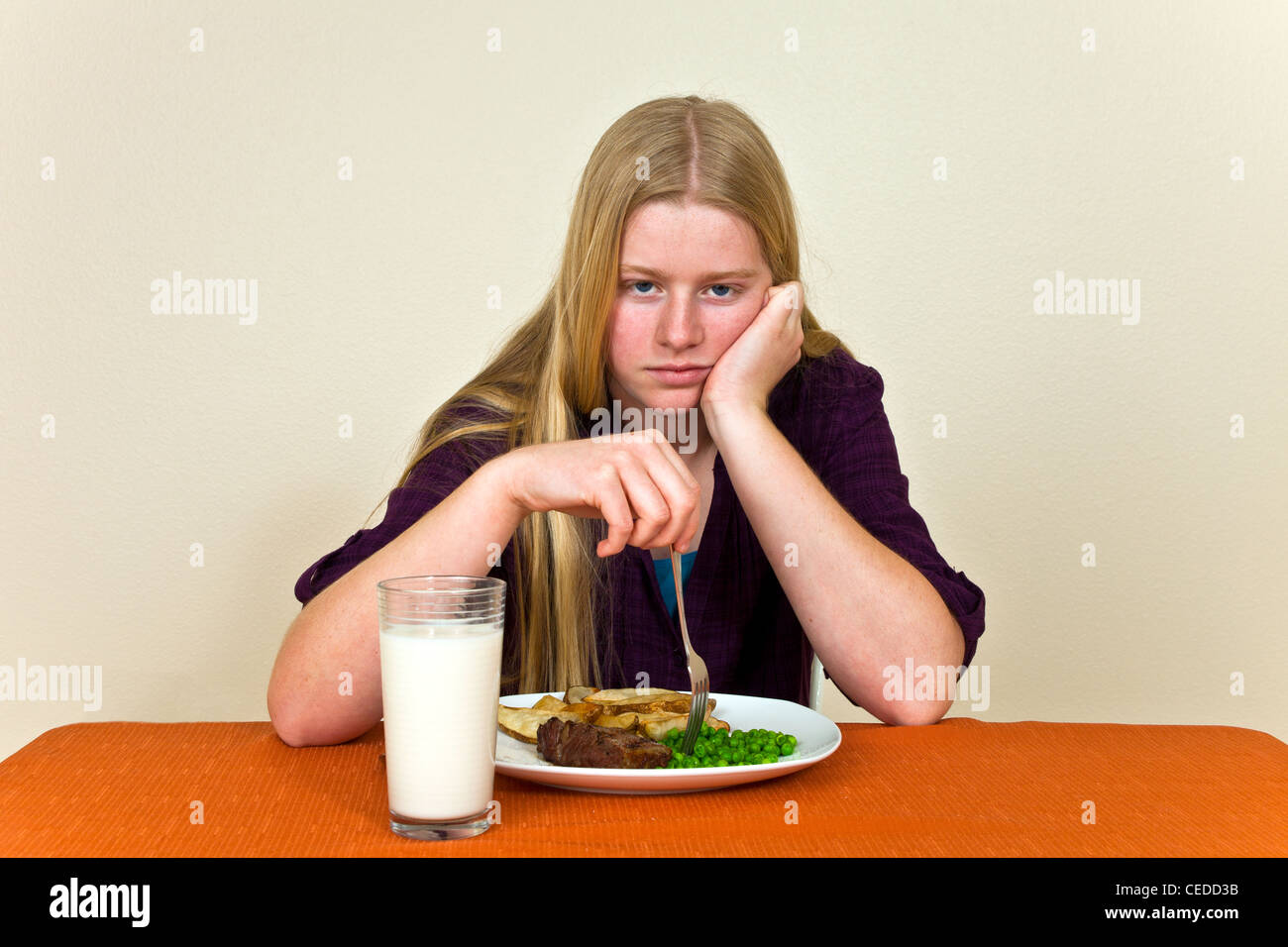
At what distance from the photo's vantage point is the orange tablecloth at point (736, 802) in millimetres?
824

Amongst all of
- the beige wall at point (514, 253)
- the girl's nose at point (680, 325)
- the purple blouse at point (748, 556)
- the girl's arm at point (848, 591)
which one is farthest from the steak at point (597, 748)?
→ the beige wall at point (514, 253)

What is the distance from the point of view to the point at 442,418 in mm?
1674

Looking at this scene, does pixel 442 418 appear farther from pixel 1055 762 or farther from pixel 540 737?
pixel 1055 762

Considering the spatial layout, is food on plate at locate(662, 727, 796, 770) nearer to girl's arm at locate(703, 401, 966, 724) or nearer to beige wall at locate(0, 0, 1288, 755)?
girl's arm at locate(703, 401, 966, 724)

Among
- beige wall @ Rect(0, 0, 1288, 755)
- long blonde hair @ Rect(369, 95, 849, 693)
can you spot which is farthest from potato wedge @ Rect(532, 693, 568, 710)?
beige wall @ Rect(0, 0, 1288, 755)

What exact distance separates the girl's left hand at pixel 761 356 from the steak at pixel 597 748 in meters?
0.59

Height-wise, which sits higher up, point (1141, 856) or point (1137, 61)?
point (1137, 61)

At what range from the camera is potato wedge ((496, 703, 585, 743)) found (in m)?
1.06

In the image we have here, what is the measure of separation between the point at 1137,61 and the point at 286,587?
2174mm

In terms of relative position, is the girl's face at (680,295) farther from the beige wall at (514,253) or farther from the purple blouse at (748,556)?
the beige wall at (514,253)

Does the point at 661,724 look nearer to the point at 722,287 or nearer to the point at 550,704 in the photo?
the point at 550,704
